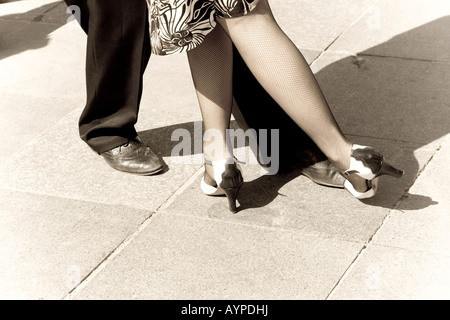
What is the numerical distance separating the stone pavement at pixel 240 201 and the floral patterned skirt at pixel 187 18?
0.87m

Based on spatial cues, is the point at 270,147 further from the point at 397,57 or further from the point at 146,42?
the point at 397,57

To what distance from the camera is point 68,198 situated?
4105 millimetres

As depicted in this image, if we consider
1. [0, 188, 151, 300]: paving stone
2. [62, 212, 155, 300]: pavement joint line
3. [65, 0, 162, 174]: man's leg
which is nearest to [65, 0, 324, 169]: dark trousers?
[65, 0, 162, 174]: man's leg

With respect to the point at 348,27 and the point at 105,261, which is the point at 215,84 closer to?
the point at 105,261

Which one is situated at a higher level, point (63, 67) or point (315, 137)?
point (315, 137)

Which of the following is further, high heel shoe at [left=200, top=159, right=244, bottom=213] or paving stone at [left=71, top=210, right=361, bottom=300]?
high heel shoe at [left=200, top=159, right=244, bottom=213]

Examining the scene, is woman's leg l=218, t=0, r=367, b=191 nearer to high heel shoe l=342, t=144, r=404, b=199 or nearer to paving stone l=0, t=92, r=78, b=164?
high heel shoe l=342, t=144, r=404, b=199

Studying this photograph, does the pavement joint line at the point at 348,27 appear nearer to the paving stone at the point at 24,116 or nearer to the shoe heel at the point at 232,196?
the paving stone at the point at 24,116

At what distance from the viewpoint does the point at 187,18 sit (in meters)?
3.29

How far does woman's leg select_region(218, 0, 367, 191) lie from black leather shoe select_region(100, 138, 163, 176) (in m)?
0.98

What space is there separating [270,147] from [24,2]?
11.9 feet

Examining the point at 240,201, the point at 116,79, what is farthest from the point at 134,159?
the point at 240,201

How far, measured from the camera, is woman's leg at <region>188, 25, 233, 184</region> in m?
3.62
